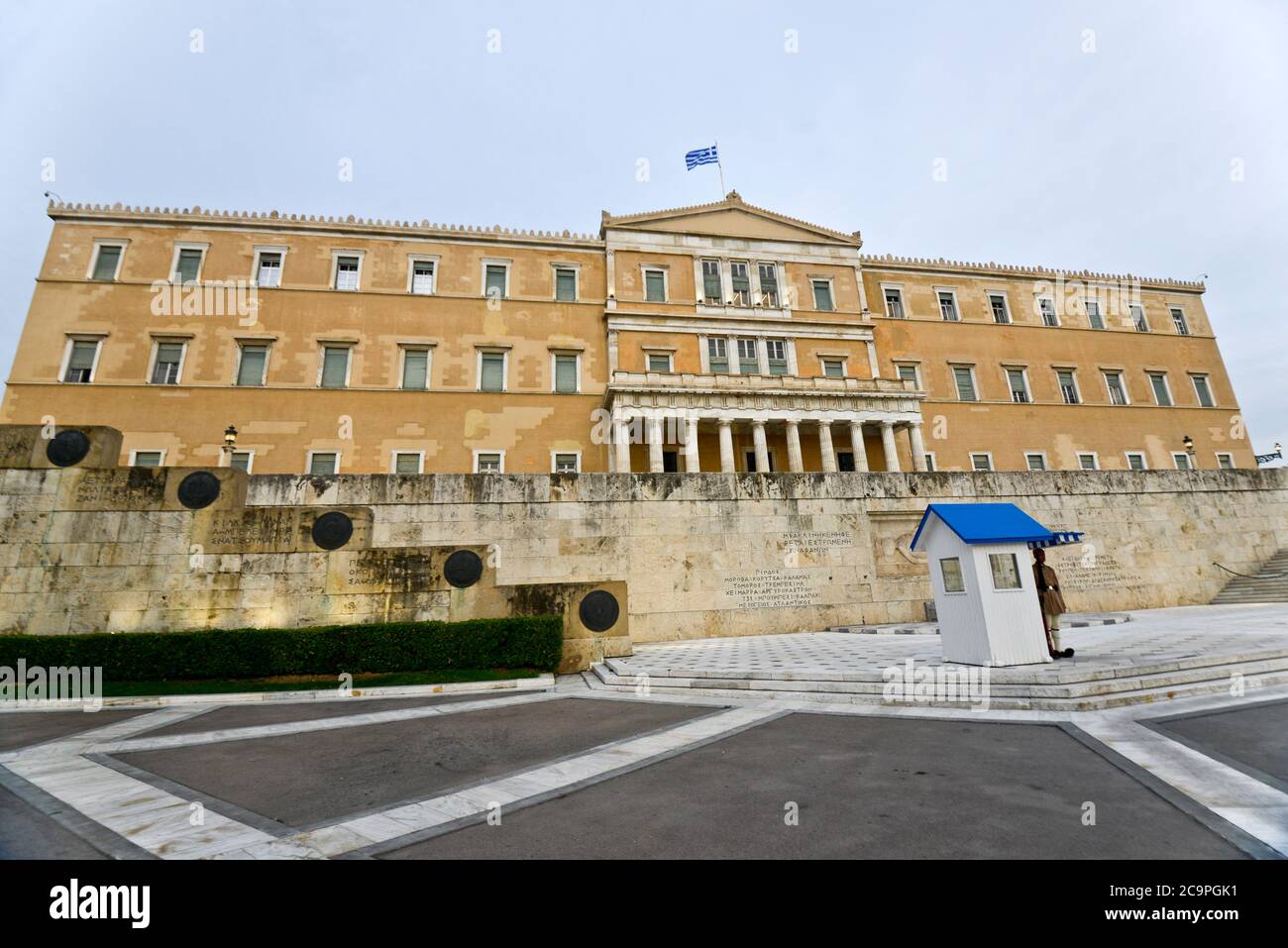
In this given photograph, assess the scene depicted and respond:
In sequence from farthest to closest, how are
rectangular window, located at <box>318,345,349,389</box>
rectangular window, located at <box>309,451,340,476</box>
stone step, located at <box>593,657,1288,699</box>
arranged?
rectangular window, located at <box>318,345,349,389</box>, rectangular window, located at <box>309,451,340,476</box>, stone step, located at <box>593,657,1288,699</box>

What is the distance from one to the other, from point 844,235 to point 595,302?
16.6 meters

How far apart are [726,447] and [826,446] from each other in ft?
17.7

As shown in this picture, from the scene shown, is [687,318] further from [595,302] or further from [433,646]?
[433,646]

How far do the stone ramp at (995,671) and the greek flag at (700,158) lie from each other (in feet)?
95.5

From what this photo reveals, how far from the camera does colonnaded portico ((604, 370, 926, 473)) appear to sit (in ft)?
87.4

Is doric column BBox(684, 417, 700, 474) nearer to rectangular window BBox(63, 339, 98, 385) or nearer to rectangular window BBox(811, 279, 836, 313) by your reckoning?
rectangular window BBox(811, 279, 836, 313)

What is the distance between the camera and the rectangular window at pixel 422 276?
30.3 m

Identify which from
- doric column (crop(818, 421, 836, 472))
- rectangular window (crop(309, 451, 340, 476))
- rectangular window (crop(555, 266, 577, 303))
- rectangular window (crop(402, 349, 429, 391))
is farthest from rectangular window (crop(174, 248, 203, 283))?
doric column (crop(818, 421, 836, 472))

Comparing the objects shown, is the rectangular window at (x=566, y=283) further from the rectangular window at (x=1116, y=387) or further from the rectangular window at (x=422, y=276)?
the rectangular window at (x=1116, y=387)

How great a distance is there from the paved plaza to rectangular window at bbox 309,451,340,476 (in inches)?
774

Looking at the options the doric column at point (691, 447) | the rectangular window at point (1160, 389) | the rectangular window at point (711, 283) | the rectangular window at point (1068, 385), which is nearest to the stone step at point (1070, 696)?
the doric column at point (691, 447)

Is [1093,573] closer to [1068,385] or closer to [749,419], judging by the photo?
[749,419]
